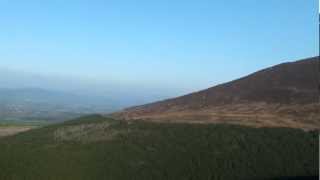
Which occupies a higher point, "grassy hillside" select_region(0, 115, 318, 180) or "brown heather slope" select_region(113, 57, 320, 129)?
"brown heather slope" select_region(113, 57, 320, 129)

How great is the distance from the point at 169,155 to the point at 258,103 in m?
28.1

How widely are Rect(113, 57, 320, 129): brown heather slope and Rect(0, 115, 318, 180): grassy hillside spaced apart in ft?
18.9

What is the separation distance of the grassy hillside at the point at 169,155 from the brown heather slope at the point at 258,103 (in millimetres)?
5756

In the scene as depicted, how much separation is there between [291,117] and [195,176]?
878 inches

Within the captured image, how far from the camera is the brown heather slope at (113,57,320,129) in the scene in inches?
2516

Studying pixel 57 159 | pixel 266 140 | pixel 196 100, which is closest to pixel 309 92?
pixel 196 100

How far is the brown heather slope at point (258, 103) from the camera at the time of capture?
63916mm

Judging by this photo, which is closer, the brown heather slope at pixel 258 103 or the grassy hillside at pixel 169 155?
the grassy hillside at pixel 169 155

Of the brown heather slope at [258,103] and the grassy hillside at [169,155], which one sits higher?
the brown heather slope at [258,103]

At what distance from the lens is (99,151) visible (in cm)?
5262

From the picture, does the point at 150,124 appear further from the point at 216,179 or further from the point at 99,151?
the point at 216,179

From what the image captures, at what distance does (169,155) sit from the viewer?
2009 inches

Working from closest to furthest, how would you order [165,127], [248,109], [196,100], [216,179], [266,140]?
[216,179]
[266,140]
[165,127]
[248,109]
[196,100]

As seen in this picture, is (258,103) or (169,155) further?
(258,103)
